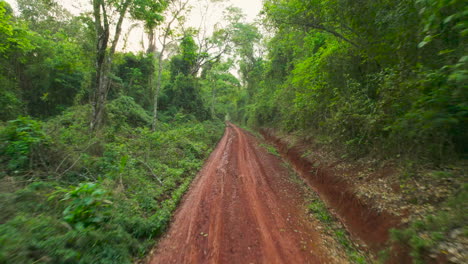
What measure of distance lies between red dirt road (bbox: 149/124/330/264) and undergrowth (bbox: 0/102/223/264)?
0.57m

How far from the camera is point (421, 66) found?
3531 millimetres

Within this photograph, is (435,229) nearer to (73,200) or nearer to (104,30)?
(73,200)

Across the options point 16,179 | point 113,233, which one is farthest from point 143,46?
point 113,233

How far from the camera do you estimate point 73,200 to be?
322 cm

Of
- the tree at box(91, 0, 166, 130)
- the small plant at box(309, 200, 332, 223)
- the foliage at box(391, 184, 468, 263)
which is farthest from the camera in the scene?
the tree at box(91, 0, 166, 130)

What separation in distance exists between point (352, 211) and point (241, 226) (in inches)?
119

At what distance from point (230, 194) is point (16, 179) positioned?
5100 millimetres

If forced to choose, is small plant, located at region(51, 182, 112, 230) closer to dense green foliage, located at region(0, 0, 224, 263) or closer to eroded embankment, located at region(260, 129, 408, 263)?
dense green foliage, located at region(0, 0, 224, 263)

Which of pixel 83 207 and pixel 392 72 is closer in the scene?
pixel 83 207

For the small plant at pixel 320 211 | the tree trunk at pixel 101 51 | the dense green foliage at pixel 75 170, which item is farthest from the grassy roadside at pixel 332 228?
the tree trunk at pixel 101 51

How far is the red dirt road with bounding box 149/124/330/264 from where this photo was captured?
11.4 feet

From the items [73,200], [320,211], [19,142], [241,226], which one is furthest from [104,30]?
[320,211]

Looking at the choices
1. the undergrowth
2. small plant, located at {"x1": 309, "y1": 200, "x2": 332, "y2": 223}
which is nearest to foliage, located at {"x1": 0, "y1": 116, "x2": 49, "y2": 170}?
the undergrowth

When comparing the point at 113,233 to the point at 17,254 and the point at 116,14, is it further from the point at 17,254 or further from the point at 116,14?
the point at 116,14
